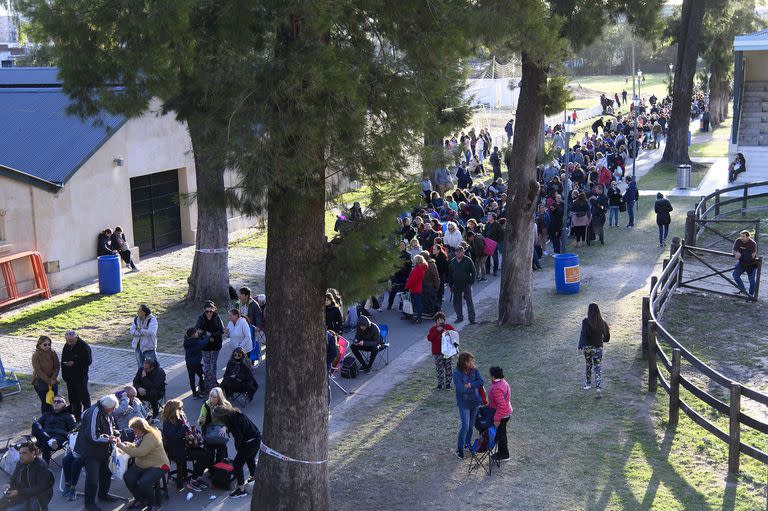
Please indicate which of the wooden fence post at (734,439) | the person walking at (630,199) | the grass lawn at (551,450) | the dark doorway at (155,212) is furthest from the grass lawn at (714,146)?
the wooden fence post at (734,439)

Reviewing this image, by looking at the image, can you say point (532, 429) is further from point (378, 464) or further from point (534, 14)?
point (534, 14)

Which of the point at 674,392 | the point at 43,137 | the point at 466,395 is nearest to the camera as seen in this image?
the point at 466,395

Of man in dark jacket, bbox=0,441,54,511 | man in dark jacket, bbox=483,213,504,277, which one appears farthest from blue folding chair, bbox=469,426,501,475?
→ man in dark jacket, bbox=483,213,504,277

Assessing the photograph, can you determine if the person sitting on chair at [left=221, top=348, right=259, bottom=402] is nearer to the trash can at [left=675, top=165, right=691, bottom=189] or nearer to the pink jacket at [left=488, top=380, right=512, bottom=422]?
the pink jacket at [left=488, top=380, right=512, bottom=422]

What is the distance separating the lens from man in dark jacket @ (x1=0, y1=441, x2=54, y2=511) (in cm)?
1004

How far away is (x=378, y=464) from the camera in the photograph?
1181 cm

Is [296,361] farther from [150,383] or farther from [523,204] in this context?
[523,204]

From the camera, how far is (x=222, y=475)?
11250mm

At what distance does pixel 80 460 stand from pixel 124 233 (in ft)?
44.5

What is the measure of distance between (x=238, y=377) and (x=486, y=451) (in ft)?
13.1

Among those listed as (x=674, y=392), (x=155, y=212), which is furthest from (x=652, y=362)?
(x=155, y=212)

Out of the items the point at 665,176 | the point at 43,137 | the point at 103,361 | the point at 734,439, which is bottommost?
the point at 103,361

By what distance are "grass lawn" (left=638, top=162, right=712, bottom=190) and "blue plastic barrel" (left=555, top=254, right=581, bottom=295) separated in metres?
16.6

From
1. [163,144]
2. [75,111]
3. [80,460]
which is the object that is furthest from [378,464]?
[163,144]
